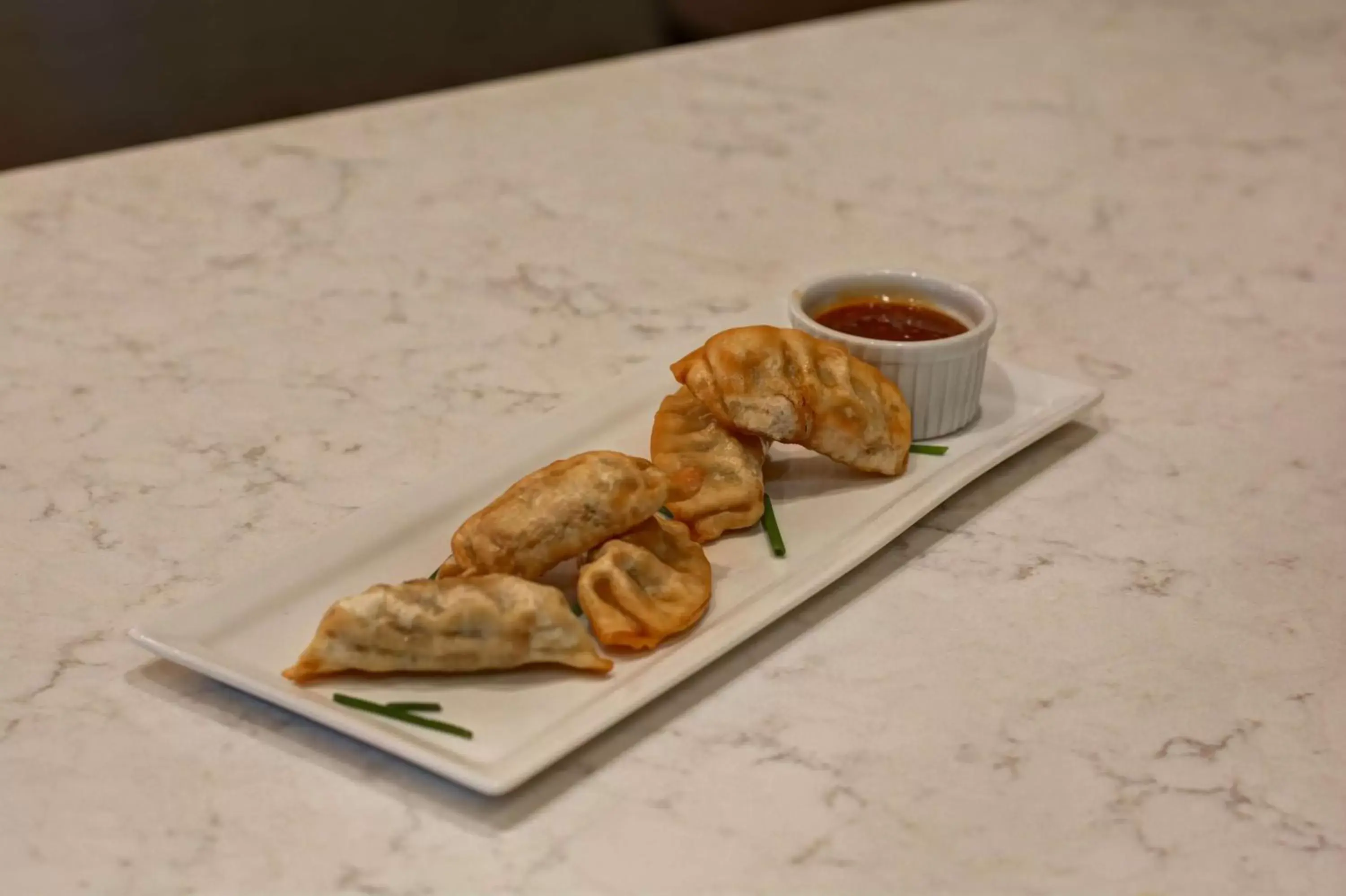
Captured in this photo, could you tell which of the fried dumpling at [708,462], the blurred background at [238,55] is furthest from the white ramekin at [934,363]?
the blurred background at [238,55]

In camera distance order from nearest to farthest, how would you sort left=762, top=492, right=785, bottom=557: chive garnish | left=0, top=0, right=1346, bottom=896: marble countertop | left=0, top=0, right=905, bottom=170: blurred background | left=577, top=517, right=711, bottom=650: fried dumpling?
left=0, top=0, right=1346, bottom=896: marble countertop, left=577, top=517, right=711, bottom=650: fried dumpling, left=762, top=492, right=785, bottom=557: chive garnish, left=0, top=0, right=905, bottom=170: blurred background

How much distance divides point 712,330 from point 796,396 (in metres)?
0.41

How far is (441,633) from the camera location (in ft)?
Answer: 3.16

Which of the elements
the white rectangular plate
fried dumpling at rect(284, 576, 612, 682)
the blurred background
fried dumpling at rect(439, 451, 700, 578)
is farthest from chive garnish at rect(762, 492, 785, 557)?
the blurred background

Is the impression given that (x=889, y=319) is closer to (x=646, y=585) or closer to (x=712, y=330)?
(x=712, y=330)

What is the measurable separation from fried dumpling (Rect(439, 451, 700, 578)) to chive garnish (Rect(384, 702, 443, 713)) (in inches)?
4.9

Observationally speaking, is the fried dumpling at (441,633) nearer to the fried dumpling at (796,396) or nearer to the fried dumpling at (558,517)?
the fried dumpling at (558,517)

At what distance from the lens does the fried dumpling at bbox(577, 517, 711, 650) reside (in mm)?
1004

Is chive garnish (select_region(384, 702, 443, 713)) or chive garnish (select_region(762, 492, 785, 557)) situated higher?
chive garnish (select_region(762, 492, 785, 557))

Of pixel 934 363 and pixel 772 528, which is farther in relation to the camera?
pixel 934 363

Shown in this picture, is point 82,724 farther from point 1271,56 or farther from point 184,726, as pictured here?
point 1271,56

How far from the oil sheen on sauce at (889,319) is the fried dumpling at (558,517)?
1.20 ft

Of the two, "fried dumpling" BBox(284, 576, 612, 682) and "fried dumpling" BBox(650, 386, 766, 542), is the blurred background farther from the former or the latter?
"fried dumpling" BBox(284, 576, 612, 682)

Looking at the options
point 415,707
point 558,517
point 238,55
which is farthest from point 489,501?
point 238,55
